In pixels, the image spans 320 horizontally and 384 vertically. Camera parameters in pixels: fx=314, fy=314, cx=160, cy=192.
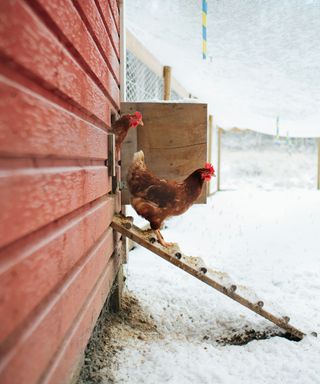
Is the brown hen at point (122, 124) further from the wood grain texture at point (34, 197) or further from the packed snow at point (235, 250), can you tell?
the packed snow at point (235, 250)

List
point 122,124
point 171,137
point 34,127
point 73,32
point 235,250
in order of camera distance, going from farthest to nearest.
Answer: point 235,250 < point 171,137 < point 122,124 < point 73,32 < point 34,127

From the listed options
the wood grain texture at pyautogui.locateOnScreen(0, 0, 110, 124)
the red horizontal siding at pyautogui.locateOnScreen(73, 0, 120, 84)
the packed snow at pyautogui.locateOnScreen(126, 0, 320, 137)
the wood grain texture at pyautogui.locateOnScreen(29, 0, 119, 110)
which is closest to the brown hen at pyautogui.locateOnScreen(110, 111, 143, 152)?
the red horizontal siding at pyautogui.locateOnScreen(73, 0, 120, 84)

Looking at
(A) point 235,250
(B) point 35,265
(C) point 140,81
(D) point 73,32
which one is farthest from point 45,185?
(C) point 140,81

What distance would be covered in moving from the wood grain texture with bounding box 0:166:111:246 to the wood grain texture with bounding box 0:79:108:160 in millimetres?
49

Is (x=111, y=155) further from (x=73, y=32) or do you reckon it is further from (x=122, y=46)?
(x=122, y=46)

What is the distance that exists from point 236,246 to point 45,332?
467cm

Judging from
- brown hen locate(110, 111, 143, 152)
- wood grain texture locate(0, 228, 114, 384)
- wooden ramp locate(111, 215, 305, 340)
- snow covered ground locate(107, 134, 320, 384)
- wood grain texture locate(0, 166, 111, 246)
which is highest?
brown hen locate(110, 111, 143, 152)

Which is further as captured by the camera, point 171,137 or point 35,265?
point 171,137

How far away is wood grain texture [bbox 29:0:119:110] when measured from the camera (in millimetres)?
835

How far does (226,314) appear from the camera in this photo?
8.95 ft

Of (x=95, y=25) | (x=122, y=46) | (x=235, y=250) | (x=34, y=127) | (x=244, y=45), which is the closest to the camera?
(x=34, y=127)

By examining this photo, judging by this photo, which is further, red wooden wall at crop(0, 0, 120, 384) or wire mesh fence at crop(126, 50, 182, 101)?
wire mesh fence at crop(126, 50, 182, 101)

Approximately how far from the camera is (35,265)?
764mm

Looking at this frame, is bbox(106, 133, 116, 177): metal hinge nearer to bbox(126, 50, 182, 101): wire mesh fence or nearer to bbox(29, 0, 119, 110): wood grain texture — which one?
bbox(29, 0, 119, 110): wood grain texture
